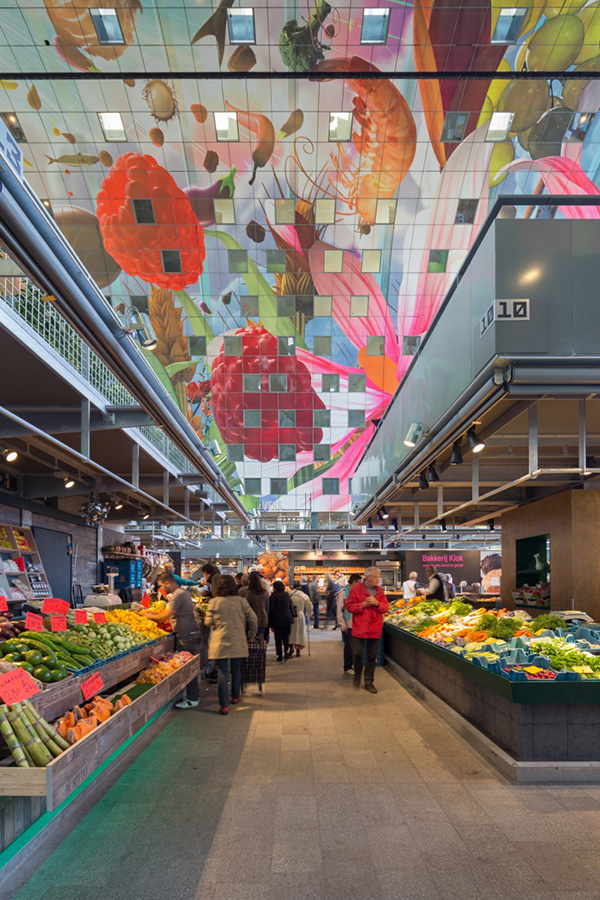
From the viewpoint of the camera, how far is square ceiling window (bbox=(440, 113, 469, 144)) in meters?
17.2

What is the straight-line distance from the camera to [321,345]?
2514 centimetres

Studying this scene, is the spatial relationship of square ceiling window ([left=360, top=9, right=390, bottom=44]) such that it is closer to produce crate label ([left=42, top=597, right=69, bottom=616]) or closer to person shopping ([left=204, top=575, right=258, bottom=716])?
person shopping ([left=204, top=575, right=258, bottom=716])

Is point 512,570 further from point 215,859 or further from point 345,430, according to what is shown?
point 345,430

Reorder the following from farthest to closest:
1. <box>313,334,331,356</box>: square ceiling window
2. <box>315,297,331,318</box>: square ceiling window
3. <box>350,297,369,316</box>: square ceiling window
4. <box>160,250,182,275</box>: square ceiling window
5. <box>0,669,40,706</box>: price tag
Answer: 1. <box>313,334,331,356</box>: square ceiling window
2. <box>315,297,331,318</box>: square ceiling window
3. <box>350,297,369,316</box>: square ceiling window
4. <box>160,250,182,275</box>: square ceiling window
5. <box>0,669,40,706</box>: price tag

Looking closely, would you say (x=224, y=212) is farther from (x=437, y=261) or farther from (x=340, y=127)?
(x=437, y=261)

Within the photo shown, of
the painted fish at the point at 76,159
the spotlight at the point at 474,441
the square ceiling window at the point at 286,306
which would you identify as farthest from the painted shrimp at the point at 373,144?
the spotlight at the point at 474,441

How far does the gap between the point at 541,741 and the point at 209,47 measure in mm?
16196

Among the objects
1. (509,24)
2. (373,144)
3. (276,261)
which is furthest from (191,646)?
(276,261)

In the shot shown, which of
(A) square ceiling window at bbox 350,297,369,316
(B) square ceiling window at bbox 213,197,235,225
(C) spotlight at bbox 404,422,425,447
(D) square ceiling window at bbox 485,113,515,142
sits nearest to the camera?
(C) spotlight at bbox 404,422,425,447

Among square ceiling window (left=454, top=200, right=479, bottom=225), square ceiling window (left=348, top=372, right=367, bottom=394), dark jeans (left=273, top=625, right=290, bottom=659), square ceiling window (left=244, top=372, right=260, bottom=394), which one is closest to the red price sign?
dark jeans (left=273, top=625, right=290, bottom=659)

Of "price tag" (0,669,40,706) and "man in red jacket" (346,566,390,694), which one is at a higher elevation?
"price tag" (0,669,40,706)

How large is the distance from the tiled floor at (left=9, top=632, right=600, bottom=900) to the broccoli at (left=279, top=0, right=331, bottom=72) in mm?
15147

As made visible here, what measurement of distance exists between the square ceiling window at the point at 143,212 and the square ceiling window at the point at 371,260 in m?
6.57

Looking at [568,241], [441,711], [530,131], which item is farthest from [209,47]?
[441,711]
